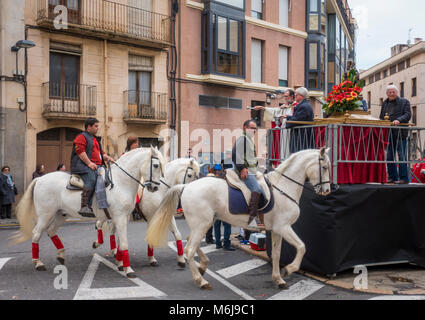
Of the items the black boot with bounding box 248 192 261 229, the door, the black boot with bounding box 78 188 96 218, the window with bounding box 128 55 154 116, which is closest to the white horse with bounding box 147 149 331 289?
the black boot with bounding box 248 192 261 229

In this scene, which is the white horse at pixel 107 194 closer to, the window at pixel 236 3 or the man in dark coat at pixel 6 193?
the man in dark coat at pixel 6 193

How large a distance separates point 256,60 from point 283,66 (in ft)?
7.01

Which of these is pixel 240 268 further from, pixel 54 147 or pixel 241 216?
pixel 54 147

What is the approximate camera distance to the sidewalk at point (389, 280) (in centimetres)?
664

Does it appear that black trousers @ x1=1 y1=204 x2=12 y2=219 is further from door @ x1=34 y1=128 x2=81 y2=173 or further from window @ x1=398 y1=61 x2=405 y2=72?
window @ x1=398 y1=61 x2=405 y2=72

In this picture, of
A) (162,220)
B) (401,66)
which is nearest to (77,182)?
(162,220)

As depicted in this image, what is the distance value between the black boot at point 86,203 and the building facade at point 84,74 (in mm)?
10430

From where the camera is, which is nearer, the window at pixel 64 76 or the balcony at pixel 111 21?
the balcony at pixel 111 21

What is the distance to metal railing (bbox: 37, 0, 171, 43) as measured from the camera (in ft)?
58.0

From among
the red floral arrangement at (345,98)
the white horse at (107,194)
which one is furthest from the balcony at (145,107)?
the red floral arrangement at (345,98)

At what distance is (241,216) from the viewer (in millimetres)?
6875
